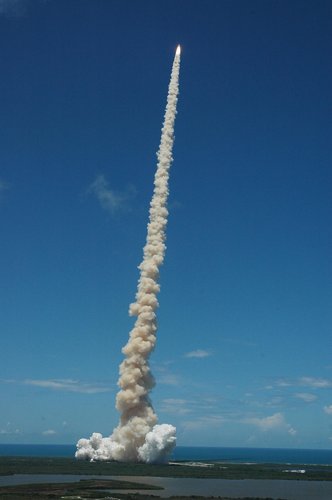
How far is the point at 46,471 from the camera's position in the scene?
10338 centimetres

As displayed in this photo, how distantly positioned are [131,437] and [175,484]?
106 feet

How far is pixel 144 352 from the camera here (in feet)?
393

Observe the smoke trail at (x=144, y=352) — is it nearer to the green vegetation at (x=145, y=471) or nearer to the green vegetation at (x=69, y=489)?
the green vegetation at (x=145, y=471)

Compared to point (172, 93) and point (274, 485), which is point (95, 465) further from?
point (172, 93)

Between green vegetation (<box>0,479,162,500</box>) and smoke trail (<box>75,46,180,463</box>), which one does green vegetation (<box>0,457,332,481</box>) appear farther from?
green vegetation (<box>0,479,162,500</box>)

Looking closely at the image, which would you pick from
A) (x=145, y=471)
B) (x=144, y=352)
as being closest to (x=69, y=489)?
(x=145, y=471)

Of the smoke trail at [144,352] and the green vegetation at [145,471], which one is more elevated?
the smoke trail at [144,352]

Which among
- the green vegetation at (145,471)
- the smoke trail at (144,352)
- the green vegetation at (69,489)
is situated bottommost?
the green vegetation at (69,489)

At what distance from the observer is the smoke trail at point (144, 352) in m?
117

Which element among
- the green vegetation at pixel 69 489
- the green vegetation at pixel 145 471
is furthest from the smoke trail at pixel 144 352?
the green vegetation at pixel 69 489

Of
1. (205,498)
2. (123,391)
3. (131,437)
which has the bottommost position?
(205,498)

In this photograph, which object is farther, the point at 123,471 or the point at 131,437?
the point at 131,437

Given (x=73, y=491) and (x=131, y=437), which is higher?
(x=131, y=437)

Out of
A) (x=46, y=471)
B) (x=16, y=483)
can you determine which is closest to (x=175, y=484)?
(x=16, y=483)
